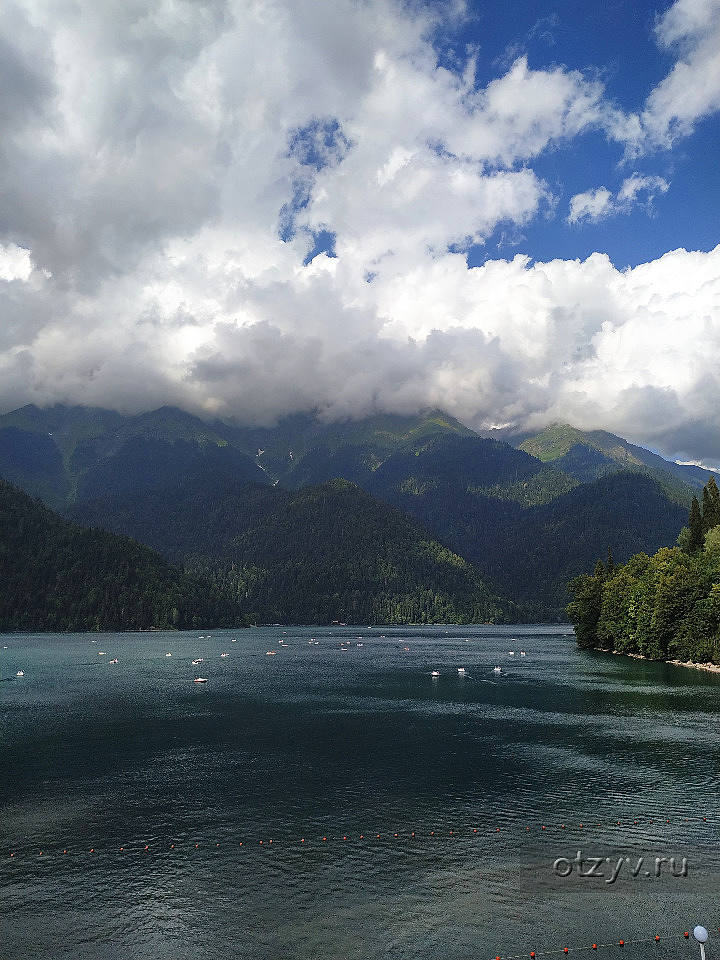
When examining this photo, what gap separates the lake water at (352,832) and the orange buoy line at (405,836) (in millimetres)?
255

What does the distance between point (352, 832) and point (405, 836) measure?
199 inches

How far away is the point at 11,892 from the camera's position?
50406mm

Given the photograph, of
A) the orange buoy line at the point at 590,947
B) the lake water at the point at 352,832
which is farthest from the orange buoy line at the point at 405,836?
the orange buoy line at the point at 590,947

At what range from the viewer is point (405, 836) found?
61.3 m

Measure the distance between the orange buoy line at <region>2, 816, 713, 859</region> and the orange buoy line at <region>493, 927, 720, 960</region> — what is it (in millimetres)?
18136

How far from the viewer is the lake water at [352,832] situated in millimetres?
43938

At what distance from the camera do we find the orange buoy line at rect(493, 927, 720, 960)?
40406 mm

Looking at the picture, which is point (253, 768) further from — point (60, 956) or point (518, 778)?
point (60, 956)

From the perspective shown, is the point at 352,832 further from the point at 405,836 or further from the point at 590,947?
the point at 590,947

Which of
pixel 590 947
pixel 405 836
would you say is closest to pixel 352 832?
pixel 405 836

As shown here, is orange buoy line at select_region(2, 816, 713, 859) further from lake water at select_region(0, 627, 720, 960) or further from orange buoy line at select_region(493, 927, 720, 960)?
orange buoy line at select_region(493, 927, 720, 960)

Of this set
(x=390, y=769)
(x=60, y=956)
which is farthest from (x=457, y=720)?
(x=60, y=956)

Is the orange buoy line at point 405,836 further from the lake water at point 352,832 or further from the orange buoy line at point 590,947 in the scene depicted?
the orange buoy line at point 590,947

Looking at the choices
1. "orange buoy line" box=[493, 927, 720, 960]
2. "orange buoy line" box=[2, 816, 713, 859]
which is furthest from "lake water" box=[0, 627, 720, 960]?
"orange buoy line" box=[493, 927, 720, 960]
